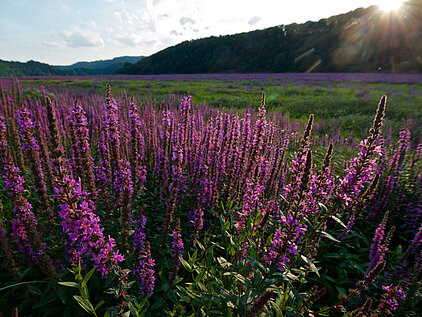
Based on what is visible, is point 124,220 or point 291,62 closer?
point 124,220

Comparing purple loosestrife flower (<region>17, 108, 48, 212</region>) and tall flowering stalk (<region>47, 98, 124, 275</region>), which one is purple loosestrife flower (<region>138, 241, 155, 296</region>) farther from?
purple loosestrife flower (<region>17, 108, 48, 212</region>)

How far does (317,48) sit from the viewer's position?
7275 cm

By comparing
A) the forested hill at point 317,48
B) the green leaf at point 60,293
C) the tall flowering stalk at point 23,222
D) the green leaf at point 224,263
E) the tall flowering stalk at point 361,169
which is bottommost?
the green leaf at point 60,293

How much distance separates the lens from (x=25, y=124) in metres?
3.22

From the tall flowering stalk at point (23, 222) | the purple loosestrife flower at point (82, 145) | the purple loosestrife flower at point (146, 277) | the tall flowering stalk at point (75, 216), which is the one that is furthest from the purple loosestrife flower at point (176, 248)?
the purple loosestrife flower at point (82, 145)

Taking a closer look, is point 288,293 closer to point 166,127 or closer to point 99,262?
point 99,262

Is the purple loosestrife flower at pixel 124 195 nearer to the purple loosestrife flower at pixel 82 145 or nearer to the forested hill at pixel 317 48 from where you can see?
the purple loosestrife flower at pixel 82 145

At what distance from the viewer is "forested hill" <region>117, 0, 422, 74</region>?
62.2m

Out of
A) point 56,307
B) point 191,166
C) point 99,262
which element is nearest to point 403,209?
point 191,166

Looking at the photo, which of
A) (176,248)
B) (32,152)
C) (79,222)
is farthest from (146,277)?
(32,152)

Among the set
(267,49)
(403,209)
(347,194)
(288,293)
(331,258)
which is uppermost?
(267,49)

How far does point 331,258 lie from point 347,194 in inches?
97.5

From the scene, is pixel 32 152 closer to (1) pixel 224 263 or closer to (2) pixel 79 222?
(2) pixel 79 222

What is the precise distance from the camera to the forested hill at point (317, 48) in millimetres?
62250
